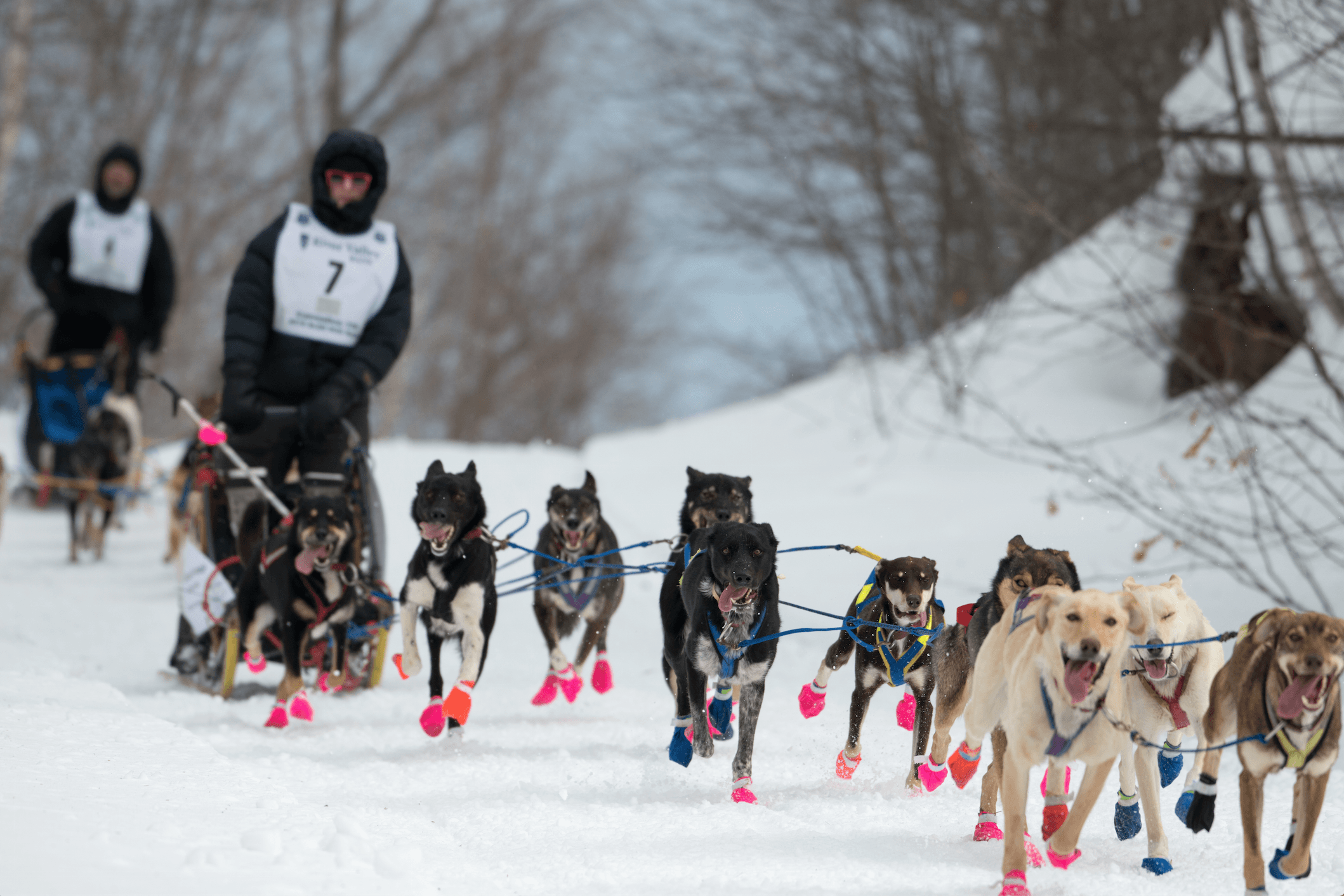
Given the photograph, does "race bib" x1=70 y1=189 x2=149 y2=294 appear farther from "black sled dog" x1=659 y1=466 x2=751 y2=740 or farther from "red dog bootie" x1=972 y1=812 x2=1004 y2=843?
"red dog bootie" x1=972 y1=812 x2=1004 y2=843

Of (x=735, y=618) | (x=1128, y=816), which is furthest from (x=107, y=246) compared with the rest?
(x=1128, y=816)

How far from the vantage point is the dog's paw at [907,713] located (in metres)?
3.73

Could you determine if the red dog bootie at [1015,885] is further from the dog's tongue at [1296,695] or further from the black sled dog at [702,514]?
the black sled dog at [702,514]

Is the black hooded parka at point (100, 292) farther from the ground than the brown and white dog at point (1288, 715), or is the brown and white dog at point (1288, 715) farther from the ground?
the black hooded parka at point (100, 292)

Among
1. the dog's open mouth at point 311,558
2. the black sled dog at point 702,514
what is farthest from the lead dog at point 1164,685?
the dog's open mouth at point 311,558

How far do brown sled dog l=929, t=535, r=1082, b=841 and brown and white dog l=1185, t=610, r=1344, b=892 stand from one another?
0.43 meters

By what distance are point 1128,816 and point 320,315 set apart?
3811mm

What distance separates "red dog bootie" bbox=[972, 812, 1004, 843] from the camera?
3.31 metres

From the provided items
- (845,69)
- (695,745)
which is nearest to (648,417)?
(845,69)

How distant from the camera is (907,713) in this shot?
3746mm

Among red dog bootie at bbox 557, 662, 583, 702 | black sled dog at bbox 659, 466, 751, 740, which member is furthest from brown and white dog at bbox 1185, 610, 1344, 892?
red dog bootie at bbox 557, 662, 583, 702

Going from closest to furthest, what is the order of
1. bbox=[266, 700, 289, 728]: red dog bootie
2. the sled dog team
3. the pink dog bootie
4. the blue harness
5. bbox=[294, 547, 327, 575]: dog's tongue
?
1. the sled dog team
2. the blue harness
3. the pink dog bootie
4. bbox=[294, 547, 327, 575]: dog's tongue
5. bbox=[266, 700, 289, 728]: red dog bootie

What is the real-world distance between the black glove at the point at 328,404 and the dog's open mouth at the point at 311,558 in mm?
815

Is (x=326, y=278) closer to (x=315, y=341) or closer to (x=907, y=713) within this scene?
(x=315, y=341)
